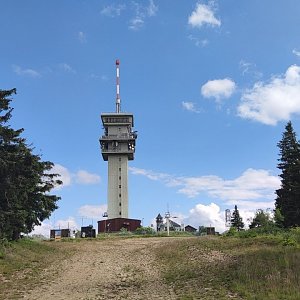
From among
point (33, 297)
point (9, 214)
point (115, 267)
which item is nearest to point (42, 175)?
point (9, 214)

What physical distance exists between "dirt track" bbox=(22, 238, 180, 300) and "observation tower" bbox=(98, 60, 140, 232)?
60075 millimetres

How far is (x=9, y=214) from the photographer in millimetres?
23906

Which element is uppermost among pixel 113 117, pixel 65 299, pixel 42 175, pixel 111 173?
Result: pixel 113 117

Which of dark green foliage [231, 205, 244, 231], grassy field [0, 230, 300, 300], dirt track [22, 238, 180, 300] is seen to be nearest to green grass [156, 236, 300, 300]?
grassy field [0, 230, 300, 300]

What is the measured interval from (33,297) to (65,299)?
4.01 feet

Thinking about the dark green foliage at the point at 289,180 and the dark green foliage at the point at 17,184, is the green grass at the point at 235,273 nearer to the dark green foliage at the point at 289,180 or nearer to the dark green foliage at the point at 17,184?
the dark green foliage at the point at 17,184

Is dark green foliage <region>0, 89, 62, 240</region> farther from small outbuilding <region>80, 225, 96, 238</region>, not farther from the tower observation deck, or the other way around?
the tower observation deck

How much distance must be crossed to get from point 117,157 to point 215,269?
74735 millimetres

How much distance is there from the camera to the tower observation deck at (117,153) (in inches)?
3511

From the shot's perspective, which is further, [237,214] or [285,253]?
[237,214]

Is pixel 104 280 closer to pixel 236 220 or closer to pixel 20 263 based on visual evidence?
pixel 20 263

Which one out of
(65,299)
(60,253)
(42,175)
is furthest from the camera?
(42,175)

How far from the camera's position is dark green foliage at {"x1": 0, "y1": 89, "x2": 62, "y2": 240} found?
2366cm

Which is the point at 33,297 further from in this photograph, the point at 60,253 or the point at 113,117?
the point at 113,117
